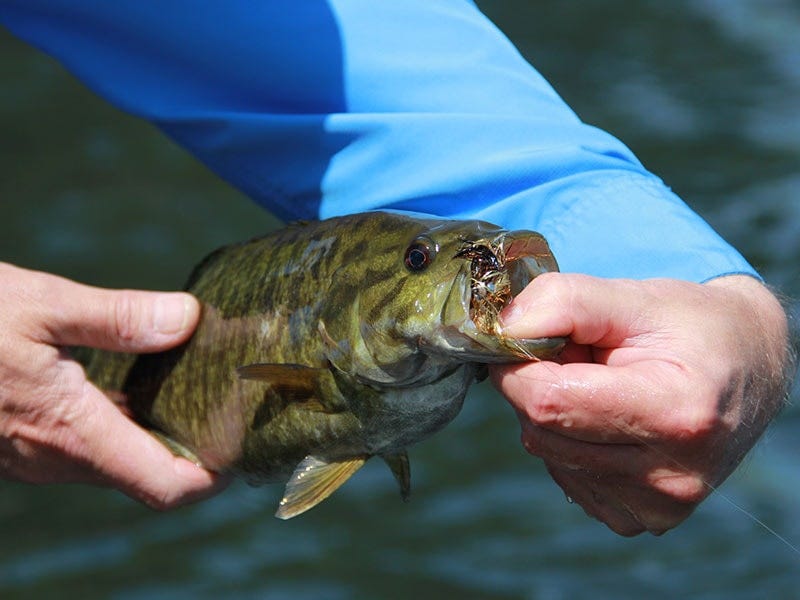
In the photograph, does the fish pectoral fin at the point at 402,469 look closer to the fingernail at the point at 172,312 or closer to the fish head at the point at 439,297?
the fish head at the point at 439,297

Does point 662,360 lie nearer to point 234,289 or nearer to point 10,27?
point 234,289

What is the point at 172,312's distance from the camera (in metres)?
3.26

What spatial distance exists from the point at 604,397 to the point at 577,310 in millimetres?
162

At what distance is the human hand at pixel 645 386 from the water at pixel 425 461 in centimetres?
187

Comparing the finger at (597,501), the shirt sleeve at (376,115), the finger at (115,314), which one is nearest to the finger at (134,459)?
the finger at (115,314)

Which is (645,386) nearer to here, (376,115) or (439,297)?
(439,297)

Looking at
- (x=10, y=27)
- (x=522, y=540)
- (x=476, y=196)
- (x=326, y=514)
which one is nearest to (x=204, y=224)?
(x=326, y=514)

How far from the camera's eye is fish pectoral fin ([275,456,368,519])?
288 cm

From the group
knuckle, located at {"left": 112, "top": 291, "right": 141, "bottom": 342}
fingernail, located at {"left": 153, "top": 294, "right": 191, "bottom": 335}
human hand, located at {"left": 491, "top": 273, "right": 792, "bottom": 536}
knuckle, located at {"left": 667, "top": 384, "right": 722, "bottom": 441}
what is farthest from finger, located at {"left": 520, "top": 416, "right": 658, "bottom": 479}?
knuckle, located at {"left": 112, "top": 291, "right": 141, "bottom": 342}

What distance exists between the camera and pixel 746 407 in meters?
2.57

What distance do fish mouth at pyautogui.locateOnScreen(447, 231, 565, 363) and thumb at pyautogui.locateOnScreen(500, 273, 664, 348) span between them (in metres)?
0.03

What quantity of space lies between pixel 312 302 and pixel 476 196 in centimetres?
51

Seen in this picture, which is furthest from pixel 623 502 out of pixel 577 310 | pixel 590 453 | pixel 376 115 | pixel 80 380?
pixel 80 380

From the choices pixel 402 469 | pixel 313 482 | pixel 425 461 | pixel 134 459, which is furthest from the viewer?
pixel 425 461
